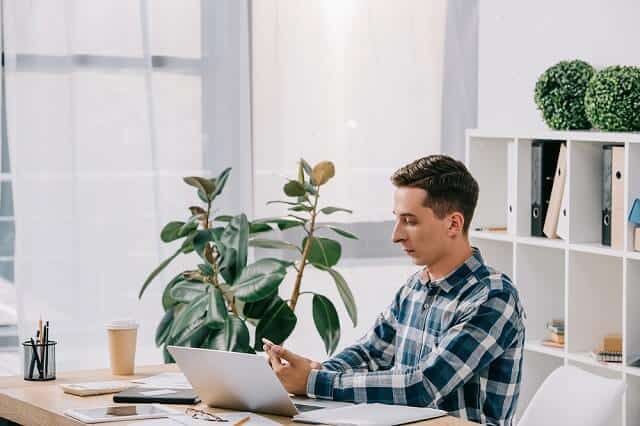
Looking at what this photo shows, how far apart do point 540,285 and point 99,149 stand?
5.83ft

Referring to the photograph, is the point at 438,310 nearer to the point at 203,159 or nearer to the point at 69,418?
the point at 69,418

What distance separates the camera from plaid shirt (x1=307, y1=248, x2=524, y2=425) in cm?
260

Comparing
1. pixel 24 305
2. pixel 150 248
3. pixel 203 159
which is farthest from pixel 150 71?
pixel 24 305

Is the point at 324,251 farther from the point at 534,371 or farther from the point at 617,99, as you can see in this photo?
the point at 617,99

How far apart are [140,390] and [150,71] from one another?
2.09m

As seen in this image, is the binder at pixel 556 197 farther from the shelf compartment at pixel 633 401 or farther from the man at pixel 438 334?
the man at pixel 438 334

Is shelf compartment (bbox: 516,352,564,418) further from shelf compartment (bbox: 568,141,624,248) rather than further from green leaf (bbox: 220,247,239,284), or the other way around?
green leaf (bbox: 220,247,239,284)

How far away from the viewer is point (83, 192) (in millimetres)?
4434

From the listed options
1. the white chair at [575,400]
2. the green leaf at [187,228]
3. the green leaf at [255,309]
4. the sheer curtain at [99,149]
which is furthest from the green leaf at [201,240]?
the white chair at [575,400]

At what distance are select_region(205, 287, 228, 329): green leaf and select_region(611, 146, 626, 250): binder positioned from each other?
128 centimetres

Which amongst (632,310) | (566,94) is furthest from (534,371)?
(566,94)

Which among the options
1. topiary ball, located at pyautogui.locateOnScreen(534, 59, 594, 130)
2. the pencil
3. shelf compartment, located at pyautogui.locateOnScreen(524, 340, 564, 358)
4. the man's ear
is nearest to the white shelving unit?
shelf compartment, located at pyautogui.locateOnScreen(524, 340, 564, 358)

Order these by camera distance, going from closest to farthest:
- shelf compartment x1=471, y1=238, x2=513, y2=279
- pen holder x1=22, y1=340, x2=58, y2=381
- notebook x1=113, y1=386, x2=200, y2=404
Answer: notebook x1=113, y1=386, x2=200, y2=404, pen holder x1=22, y1=340, x2=58, y2=381, shelf compartment x1=471, y1=238, x2=513, y2=279

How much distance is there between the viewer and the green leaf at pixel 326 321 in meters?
4.07
